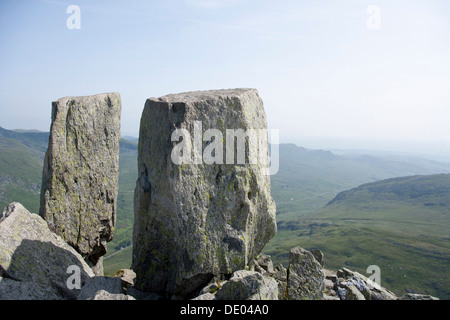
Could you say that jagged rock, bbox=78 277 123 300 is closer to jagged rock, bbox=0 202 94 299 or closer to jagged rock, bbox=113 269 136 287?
jagged rock, bbox=0 202 94 299

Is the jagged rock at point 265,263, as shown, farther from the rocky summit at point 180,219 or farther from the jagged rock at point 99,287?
the jagged rock at point 99,287

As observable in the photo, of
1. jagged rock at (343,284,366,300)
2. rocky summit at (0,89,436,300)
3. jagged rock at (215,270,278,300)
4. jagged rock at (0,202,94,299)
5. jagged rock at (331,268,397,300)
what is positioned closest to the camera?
jagged rock at (215,270,278,300)

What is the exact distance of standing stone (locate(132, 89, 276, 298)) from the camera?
15.2m

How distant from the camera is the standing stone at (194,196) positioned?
15203 mm

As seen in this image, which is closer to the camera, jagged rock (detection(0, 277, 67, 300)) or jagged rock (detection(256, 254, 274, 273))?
jagged rock (detection(0, 277, 67, 300))

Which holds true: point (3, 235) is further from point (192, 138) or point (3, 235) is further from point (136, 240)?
point (192, 138)

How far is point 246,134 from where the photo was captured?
16.6 meters

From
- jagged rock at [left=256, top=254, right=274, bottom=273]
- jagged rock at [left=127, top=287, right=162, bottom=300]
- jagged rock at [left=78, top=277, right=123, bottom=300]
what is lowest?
jagged rock at [left=127, top=287, right=162, bottom=300]

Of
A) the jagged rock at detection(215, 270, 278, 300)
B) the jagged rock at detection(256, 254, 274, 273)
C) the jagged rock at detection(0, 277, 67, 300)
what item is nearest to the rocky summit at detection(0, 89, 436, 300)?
the jagged rock at detection(0, 277, 67, 300)

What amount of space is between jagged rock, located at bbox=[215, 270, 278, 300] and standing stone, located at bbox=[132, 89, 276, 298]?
9.85ft

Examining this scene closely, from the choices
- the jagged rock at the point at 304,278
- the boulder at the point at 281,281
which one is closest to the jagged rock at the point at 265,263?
the boulder at the point at 281,281

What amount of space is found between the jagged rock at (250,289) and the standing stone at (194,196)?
9.85ft

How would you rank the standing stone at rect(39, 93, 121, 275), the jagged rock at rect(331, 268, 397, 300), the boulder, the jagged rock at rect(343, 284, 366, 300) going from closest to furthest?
1. the boulder
2. the jagged rock at rect(343, 284, 366, 300)
3. the jagged rock at rect(331, 268, 397, 300)
4. the standing stone at rect(39, 93, 121, 275)
